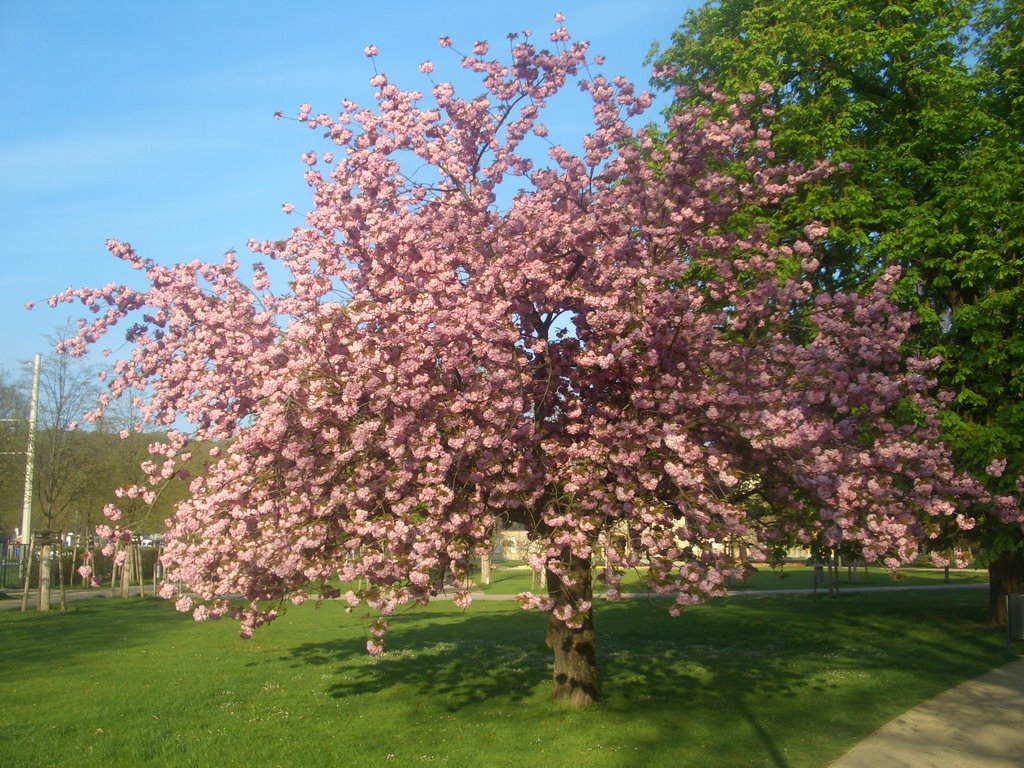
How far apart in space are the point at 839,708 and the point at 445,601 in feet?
85.0

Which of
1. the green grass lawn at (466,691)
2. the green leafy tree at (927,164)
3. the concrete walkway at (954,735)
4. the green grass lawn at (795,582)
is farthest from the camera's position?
the green grass lawn at (795,582)

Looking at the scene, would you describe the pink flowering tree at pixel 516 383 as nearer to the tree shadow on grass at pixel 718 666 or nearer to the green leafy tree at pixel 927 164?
the tree shadow on grass at pixel 718 666

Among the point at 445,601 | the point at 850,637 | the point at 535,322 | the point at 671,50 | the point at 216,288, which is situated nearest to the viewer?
the point at 535,322

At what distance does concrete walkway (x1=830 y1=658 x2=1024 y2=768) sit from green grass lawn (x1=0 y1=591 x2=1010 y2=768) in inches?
14.7

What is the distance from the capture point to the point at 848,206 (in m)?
17.6

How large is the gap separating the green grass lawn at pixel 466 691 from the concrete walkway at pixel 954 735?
37cm

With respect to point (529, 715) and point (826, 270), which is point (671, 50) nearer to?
point (826, 270)

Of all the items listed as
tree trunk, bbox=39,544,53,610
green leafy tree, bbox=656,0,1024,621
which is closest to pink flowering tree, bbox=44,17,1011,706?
green leafy tree, bbox=656,0,1024,621

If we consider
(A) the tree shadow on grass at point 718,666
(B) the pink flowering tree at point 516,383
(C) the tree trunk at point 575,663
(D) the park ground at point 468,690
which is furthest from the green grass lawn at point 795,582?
(B) the pink flowering tree at point 516,383

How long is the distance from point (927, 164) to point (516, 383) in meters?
12.9

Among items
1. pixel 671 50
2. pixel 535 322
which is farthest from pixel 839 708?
pixel 671 50

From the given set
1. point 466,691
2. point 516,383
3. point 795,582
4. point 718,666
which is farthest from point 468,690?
point 795,582

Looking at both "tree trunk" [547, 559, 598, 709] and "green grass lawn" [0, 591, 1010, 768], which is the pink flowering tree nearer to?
"tree trunk" [547, 559, 598, 709]

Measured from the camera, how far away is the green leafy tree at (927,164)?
56.4 ft
